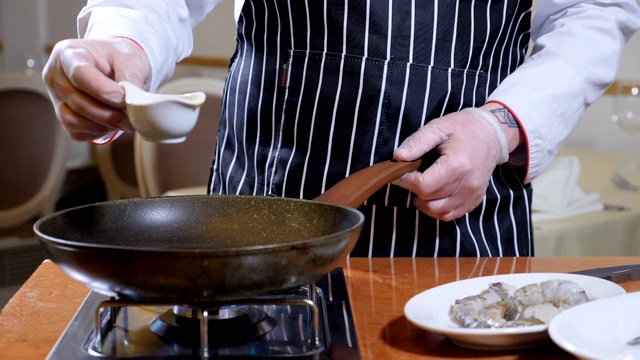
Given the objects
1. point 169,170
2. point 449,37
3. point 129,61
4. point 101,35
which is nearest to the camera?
point 129,61

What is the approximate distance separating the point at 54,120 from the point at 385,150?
3.02 m

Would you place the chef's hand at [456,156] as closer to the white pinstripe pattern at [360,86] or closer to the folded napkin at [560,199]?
the white pinstripe pattern at [360,86]

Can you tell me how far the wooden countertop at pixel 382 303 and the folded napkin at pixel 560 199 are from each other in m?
1.20

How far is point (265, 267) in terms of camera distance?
757 millimetres

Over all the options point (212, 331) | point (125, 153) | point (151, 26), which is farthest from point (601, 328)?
point (125, 153)

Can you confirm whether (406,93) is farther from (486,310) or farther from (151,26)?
(486,310)

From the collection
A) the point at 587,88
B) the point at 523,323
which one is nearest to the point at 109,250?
the point at 523,323

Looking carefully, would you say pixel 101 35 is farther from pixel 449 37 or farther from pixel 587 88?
pixel 587 88

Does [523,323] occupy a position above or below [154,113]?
below

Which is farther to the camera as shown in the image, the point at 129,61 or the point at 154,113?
the point at 129,61

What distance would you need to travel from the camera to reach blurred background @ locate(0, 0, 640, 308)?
8.42 feet

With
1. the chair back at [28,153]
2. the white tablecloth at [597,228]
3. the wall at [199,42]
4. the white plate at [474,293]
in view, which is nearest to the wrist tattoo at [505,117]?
the white plate at [474,293]

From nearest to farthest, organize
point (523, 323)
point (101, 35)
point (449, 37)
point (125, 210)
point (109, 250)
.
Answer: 1. point (109, 250)
2. point (523, 323)
3. point (125, 210)
4. point (101, 35)
5. point (449, 37)

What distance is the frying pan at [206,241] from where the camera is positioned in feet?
2.43
